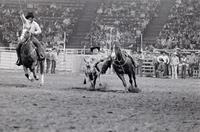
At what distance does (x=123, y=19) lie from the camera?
131 feet

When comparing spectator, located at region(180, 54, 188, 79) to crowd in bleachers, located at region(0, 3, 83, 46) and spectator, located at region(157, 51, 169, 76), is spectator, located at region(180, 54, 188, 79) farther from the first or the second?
crowd in bleachers, located at region(0, 3, 83, 46)

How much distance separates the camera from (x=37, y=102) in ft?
35.0

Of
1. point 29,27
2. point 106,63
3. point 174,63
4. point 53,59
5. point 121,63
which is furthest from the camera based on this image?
point 53,59

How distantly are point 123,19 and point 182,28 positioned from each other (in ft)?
16.9

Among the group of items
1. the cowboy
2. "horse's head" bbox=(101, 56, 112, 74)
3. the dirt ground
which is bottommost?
the dirt ground

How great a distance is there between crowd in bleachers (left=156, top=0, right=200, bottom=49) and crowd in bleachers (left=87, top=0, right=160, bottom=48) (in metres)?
1.88

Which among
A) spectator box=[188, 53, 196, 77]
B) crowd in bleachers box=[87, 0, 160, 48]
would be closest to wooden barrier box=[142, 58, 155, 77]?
spectator box=[188, 53, 196, 77]

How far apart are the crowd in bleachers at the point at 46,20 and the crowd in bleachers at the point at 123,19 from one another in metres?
2.15

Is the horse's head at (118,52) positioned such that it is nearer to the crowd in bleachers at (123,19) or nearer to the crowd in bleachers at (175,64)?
the crowd in bleachers at (175,64)

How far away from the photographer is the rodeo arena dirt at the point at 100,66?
8.27 meters

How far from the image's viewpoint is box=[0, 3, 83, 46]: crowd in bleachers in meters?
39.3

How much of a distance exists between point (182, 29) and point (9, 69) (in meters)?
12.5

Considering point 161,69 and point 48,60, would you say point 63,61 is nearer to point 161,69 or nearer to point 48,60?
point 48,60

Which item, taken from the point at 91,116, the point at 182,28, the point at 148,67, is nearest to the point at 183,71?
the point at 148,67
